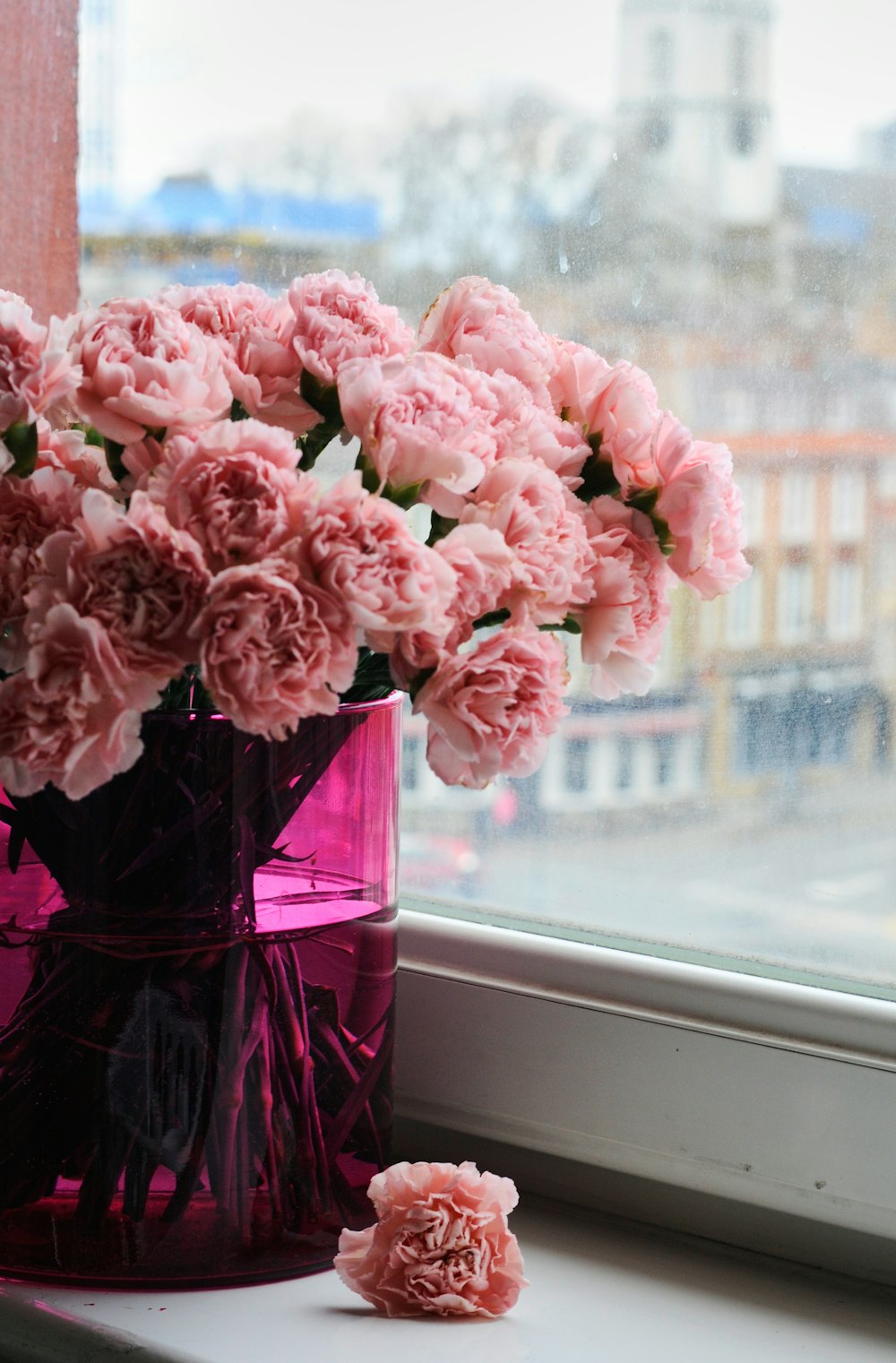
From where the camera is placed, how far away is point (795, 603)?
30.5 inches

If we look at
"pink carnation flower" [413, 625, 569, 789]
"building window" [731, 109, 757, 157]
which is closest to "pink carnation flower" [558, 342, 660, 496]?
"pink carnation flower" [413, 625, 569, 789]

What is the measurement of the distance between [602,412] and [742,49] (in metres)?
0.28

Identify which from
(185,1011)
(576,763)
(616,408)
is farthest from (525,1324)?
(616,408)

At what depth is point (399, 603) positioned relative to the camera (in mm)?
513

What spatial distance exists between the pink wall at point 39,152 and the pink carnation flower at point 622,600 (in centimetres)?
58

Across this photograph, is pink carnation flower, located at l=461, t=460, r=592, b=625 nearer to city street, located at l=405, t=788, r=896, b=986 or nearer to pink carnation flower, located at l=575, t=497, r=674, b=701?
pink carnation flower, located at l=575, t=497, r=674, b=701

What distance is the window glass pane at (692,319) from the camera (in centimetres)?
74

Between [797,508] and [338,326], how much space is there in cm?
30

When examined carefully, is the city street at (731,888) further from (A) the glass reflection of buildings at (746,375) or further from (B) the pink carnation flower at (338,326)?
(B) the pink carnation flower at (338,326)

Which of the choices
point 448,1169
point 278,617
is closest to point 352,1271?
point 448,1169

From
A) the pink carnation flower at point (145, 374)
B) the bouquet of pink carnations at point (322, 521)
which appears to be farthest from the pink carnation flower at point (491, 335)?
the pink carnation flower at point (145, 374)

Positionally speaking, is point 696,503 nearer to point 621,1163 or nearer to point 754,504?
point 754,504

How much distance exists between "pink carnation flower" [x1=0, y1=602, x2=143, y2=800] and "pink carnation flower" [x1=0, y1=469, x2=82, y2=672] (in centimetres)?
3

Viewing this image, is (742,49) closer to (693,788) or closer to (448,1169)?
(693,788)
